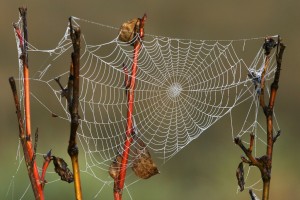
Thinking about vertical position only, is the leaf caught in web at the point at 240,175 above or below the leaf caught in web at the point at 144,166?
below

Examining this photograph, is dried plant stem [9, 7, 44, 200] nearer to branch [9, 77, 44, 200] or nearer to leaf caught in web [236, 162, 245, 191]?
branch [9, 77, 44, 200]

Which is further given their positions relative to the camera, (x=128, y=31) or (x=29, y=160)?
(x=128, y=31)

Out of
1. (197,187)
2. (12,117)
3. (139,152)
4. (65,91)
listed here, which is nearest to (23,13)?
(65,91)

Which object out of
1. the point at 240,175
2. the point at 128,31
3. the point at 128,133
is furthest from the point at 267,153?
the point at 128,31

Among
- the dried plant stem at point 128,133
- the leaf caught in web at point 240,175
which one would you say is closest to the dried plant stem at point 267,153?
the leaf caught in web at point 240,175

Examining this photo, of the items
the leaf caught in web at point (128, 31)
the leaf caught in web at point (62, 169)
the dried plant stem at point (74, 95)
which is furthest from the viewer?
the leaf caught in web at point (128, 31)

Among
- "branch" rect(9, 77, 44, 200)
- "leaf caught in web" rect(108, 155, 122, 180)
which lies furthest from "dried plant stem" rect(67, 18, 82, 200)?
"leaf caught in web" rect(108, 155, 122, 180)

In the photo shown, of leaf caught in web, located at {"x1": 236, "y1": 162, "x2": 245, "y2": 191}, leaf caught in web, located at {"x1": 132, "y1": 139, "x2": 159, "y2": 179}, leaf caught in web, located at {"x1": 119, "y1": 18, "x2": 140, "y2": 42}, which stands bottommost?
leaf caught in web, located at {"x1": 236, "y1": 162, "x2": 245, "y2": 191}

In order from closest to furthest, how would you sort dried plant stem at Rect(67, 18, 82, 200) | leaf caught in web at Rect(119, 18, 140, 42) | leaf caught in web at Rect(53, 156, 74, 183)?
dried plant stem at Rect(67, 18, 82, 200) < leaf caught in web at Rect(53, 156, 74, 183) < leaf caught in web at Rect(119, 18, 140, 42)

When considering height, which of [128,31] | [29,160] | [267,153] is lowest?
[267,153]

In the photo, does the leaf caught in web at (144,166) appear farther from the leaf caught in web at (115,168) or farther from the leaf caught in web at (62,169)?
the leaf caught in web at (62,169)

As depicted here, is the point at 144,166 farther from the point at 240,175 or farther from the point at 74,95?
the point at 74,95
